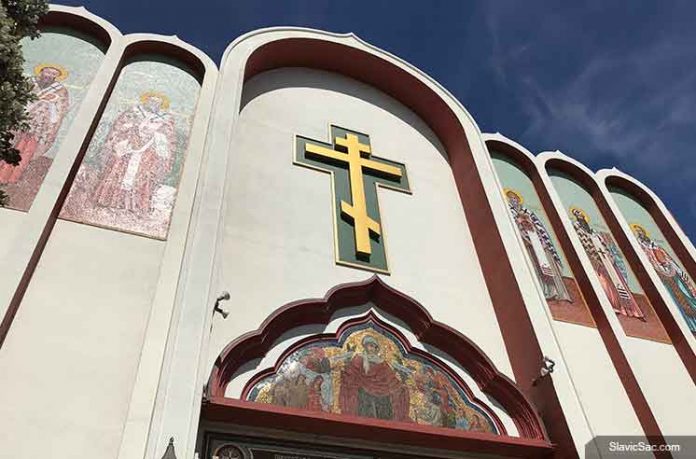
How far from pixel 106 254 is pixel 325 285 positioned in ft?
7.80

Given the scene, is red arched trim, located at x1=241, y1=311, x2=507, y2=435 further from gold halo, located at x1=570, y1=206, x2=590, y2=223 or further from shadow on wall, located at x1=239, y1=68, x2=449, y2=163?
gold halo, located at x1=570, y1=206, x2=590, y2=223

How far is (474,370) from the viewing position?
647 cm

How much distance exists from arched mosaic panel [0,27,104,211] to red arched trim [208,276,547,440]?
2.58 metres

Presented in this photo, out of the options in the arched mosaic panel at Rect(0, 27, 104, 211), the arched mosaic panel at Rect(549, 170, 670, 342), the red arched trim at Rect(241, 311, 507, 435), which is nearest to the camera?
the arched mosaic panel at Rect(0, 27, 104, 211)

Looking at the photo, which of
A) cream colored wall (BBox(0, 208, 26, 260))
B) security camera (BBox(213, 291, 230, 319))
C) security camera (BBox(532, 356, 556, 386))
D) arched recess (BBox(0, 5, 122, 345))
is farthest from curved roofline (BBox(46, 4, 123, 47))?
security camera (BBox(532, 356, 556, 386))

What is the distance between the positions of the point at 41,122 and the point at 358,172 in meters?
4.10

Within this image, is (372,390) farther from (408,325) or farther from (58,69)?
(58,69)

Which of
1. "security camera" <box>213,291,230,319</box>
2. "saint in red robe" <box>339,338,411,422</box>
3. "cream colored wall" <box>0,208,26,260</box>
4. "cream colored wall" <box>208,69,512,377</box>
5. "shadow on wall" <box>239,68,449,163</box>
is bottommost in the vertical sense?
"saint in red robe" <box>339,338,411,422</box>

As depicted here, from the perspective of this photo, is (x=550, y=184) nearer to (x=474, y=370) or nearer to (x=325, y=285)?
(x=474, y=370)

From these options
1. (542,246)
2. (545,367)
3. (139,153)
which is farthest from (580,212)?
(139,153)

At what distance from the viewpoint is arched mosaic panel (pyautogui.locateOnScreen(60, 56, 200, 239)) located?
595 cm

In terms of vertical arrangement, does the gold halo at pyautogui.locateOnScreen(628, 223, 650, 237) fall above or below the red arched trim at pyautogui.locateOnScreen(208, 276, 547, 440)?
above

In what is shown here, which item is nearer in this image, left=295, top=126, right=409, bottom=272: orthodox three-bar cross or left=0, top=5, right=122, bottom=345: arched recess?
left=0, top=5, right=122, bottom=345: arched recess

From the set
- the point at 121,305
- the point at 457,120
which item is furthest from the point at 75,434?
the point at 457,120
